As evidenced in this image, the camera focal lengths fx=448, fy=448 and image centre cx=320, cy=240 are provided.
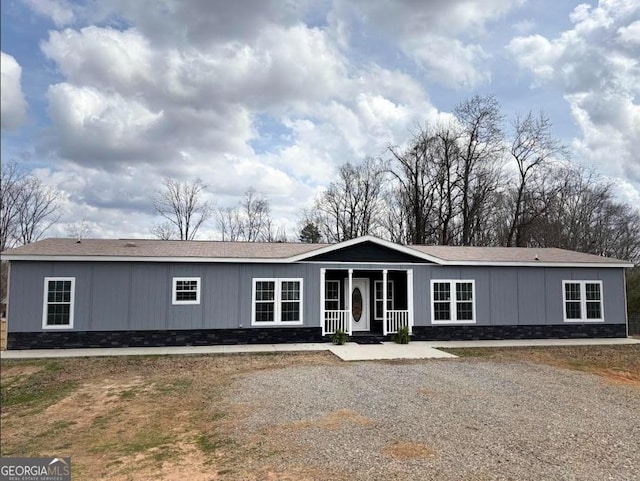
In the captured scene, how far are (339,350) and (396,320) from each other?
3.04 metres

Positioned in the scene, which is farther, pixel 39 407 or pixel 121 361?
pixel 121 361

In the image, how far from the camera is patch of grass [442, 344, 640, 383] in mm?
10130

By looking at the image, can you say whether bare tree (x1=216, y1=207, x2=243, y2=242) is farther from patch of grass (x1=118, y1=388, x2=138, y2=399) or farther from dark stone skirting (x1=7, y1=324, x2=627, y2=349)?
patch of grass (x1=118, y1=388, x2=138, y2=399)

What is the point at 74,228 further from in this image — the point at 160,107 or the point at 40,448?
the point at 40,448

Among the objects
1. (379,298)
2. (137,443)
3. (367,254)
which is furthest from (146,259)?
(137,443)

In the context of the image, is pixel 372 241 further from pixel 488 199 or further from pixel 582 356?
pixel 488 199

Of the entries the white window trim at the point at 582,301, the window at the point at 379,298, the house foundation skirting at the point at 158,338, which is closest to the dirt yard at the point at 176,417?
the house foundation skirting at the point at 158,338

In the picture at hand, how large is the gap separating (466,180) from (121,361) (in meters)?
25.4

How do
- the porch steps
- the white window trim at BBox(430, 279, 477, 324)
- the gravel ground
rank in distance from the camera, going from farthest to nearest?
the white window trim at BBox(430, 279, 477, 324) → the porch steps → the gravel ground

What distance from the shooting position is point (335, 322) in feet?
47.0

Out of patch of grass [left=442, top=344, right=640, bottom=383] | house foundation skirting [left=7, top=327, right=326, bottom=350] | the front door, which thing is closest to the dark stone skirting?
house foundation skirting [left=7, top=327, right=326, bottom=350]

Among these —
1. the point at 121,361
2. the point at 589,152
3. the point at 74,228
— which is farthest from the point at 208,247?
the point at 589,152

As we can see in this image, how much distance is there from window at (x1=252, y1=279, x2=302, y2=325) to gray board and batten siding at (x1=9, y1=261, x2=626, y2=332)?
187mm

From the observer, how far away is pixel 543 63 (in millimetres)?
15414
